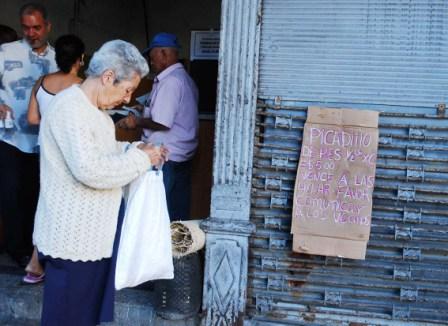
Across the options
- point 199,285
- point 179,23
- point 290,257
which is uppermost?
point 179,23

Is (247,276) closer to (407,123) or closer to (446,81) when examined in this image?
(407,123)

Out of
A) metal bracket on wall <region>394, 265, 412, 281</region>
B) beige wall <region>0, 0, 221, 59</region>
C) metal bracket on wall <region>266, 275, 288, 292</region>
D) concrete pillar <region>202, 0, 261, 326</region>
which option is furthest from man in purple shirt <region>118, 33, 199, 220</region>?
beige wall <region>0, 0, 221, 59</region>

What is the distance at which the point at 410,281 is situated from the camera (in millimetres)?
3617

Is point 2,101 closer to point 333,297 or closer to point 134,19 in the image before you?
point 333,297

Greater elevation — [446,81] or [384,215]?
[446,81]

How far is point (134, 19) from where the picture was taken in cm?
714

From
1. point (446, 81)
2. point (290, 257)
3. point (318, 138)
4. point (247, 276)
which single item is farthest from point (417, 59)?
point (247, 276)

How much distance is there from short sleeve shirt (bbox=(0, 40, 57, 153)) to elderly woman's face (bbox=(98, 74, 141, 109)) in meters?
1.68

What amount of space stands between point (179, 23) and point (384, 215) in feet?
13.5

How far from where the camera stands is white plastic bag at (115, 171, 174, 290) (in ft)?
9.45

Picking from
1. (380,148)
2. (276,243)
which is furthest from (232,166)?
(380,148)

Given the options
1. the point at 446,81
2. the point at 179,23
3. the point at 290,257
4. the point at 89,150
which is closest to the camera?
the point at 89,150

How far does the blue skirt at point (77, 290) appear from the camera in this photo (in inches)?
109

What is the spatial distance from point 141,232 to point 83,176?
0.46 meters
